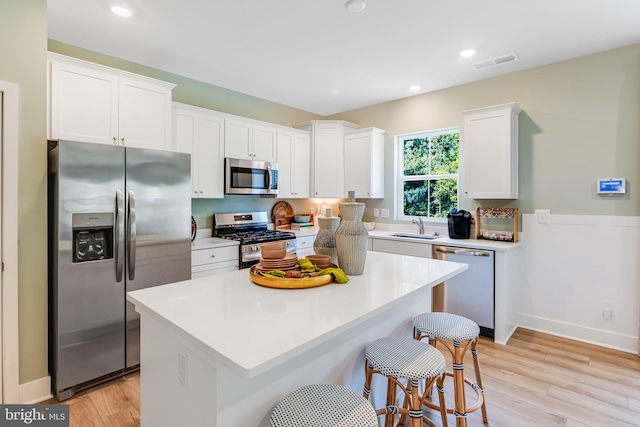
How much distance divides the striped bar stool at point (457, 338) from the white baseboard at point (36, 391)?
2497 mm

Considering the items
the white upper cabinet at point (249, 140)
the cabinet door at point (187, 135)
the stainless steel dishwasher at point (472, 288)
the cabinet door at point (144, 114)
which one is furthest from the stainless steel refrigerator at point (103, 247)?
the stainless steel dishwasher at point (472, 288)

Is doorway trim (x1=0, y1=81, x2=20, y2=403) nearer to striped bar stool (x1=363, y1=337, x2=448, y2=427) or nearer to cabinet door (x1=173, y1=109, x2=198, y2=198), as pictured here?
cabinet door (x1=173, y1=109, x2=198, y2=198)

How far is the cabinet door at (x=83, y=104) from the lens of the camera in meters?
2.47

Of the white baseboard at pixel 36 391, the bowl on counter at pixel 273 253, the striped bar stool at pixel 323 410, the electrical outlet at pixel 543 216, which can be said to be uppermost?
the electrical outlet at pixel 543 216

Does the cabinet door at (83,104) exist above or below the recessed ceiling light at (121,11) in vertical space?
below

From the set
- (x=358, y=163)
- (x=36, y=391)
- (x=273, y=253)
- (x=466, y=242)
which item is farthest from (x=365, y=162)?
(x=36, y=391)

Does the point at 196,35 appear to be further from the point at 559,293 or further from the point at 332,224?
the point at 559,293

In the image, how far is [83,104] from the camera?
2590mm

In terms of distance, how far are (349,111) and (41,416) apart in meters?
4.62

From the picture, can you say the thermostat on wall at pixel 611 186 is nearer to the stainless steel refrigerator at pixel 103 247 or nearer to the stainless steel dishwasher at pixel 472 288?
the stainless steel dishwasher at pixel 472 288

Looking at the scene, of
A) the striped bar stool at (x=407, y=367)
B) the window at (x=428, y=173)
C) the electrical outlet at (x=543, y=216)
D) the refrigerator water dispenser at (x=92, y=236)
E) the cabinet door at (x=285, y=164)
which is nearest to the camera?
the striped bar stool at (x=407, y=367)

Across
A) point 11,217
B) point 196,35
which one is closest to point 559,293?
point 196,35

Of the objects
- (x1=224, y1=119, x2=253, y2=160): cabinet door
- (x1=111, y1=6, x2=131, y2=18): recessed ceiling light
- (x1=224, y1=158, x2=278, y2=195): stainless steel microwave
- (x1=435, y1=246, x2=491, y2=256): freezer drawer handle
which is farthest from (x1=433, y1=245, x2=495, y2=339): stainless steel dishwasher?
(x1=111, y1=6, x2=131, y2=18): recessed ceiling light

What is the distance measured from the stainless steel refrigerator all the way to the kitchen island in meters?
1.07
